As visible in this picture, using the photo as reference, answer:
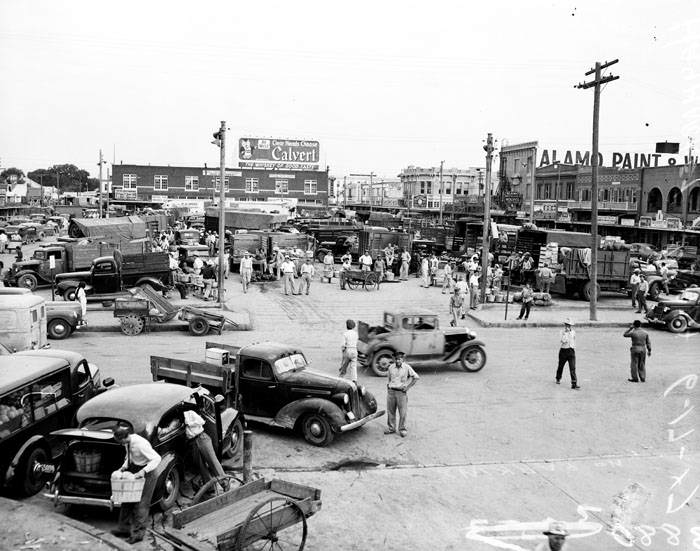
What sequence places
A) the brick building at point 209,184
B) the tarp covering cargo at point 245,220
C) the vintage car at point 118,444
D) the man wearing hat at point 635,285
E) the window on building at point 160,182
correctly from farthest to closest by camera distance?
the window on building at point 160,182 → the brick building at point 209,184 → the tarp covering cargo at point 245,220 → the man wearing hat at point 635,285 → the vintage car at point 118,444

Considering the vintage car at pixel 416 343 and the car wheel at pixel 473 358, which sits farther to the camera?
the car wheel at pixel 473 358

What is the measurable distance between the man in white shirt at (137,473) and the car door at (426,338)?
9.36 metres

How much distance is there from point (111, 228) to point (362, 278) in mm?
16636

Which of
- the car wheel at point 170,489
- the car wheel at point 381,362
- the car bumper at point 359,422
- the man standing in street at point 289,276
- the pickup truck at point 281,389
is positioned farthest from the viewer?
the man standing in street at point 289,276

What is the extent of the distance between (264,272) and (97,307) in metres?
10.8

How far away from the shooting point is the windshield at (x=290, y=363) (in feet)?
39.6

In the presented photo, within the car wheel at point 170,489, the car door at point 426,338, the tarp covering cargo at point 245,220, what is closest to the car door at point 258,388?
the car wheel at point 170,489

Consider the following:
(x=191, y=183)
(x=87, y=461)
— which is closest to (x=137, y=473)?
(x=87, y=461)

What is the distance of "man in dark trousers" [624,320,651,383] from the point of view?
53.2 ft

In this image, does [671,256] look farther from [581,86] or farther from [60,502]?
[60,502]

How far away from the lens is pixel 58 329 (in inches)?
788

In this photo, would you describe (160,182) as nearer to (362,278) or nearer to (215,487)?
(362,278)

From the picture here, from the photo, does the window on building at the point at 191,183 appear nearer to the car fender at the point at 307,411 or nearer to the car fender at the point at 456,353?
the car fender at the point at 456,353

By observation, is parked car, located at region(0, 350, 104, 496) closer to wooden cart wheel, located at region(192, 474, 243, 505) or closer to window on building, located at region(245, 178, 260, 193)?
wooden cart wheel, located at region(192, 474, 243, 505)
